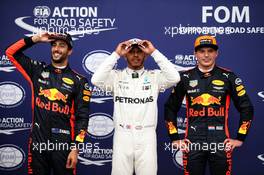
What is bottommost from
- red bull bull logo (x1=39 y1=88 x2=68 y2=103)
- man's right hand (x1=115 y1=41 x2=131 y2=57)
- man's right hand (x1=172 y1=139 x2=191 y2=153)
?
man's right hand (x1=172 y1=139 x2=191 y2=153)

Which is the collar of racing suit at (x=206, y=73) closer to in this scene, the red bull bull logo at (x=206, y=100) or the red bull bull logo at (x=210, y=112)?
the red bull bull logo at (x=206, y=100)

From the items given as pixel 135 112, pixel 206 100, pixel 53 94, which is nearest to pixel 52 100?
pixel 53 94

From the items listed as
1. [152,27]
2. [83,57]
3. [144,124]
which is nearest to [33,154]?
[144,124]

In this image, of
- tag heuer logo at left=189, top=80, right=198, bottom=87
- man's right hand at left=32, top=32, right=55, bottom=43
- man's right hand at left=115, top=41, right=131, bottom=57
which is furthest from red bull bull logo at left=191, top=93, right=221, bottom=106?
man's right hand at left=32, top=32, right=55, bottom=43

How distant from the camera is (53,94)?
2.49m

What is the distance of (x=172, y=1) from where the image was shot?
335 centimetres

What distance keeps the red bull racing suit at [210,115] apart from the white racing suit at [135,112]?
202mm

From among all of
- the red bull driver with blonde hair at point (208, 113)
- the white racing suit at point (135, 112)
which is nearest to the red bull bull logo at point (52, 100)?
the white racing suit at point (135, 112)

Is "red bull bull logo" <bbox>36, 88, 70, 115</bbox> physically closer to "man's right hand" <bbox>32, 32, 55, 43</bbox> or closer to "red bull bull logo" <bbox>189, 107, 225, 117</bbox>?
"man's right hand" <bbox>32, 32, 55, 43</bbox>

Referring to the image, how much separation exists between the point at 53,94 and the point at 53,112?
0.45ft

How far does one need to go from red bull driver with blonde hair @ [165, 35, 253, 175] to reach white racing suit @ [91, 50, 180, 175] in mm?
190

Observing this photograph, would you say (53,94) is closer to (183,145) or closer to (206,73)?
(183,145)

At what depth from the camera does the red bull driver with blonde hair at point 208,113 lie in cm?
247

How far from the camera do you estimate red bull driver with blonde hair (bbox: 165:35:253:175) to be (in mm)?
2475
